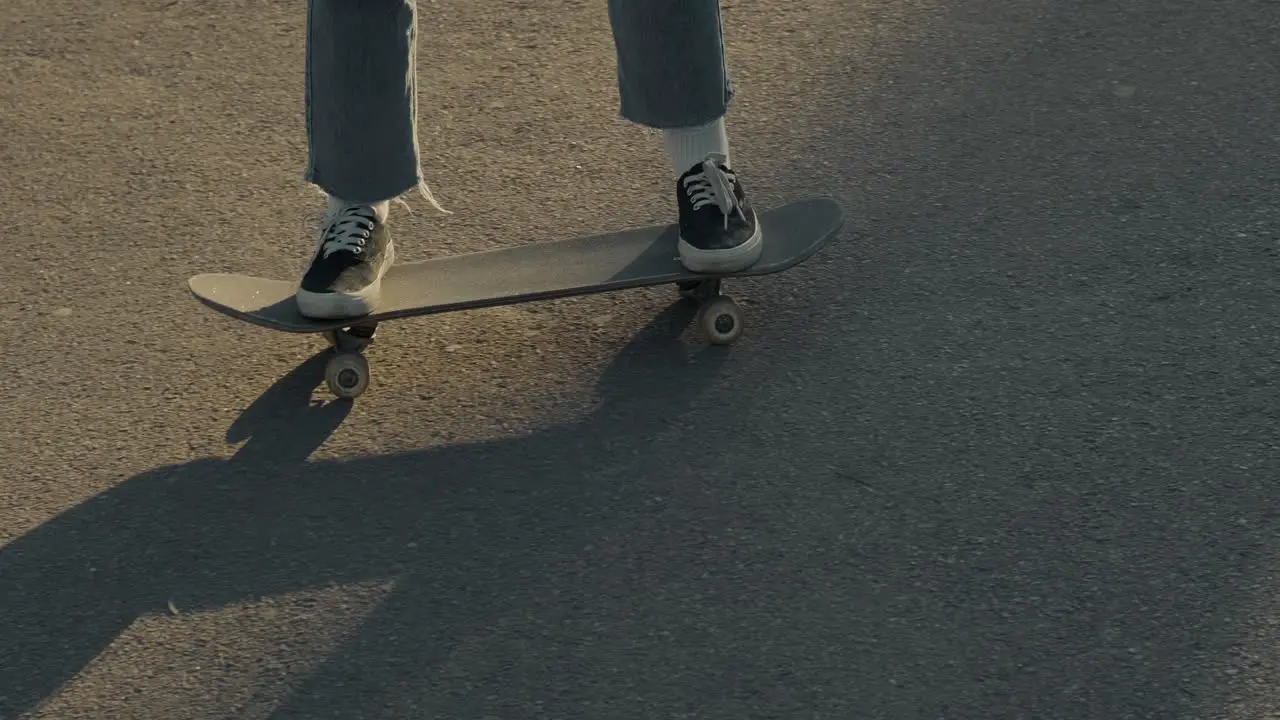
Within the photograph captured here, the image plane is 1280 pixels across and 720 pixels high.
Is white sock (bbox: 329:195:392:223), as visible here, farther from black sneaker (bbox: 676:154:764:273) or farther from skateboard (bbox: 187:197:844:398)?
black sneaker (bbox: 676:154:764:273)

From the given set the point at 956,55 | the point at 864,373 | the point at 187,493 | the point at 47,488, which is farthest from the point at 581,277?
the point at 956,55

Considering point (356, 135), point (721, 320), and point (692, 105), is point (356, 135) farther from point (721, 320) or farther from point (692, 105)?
point (721, 320)

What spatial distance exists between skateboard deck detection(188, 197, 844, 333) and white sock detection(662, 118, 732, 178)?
0.53 ft

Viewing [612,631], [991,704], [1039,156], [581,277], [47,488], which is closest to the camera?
[991,704]

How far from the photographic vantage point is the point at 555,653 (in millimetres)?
2316

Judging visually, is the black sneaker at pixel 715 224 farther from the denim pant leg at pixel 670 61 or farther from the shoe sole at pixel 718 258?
the denim pant leg at pixel 670 61

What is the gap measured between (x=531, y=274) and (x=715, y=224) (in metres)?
0.33

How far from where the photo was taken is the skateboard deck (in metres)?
2.91

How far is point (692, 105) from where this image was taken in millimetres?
2967

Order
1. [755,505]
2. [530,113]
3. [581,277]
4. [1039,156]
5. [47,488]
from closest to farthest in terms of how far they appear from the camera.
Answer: [755,505] → [47,488] → [581,277] → [1039,156] → [530,113]

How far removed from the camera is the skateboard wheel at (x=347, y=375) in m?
2.91

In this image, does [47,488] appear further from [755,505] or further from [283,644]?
[755,505]

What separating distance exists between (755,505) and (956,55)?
5.82 feet

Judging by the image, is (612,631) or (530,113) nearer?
(612,631)
